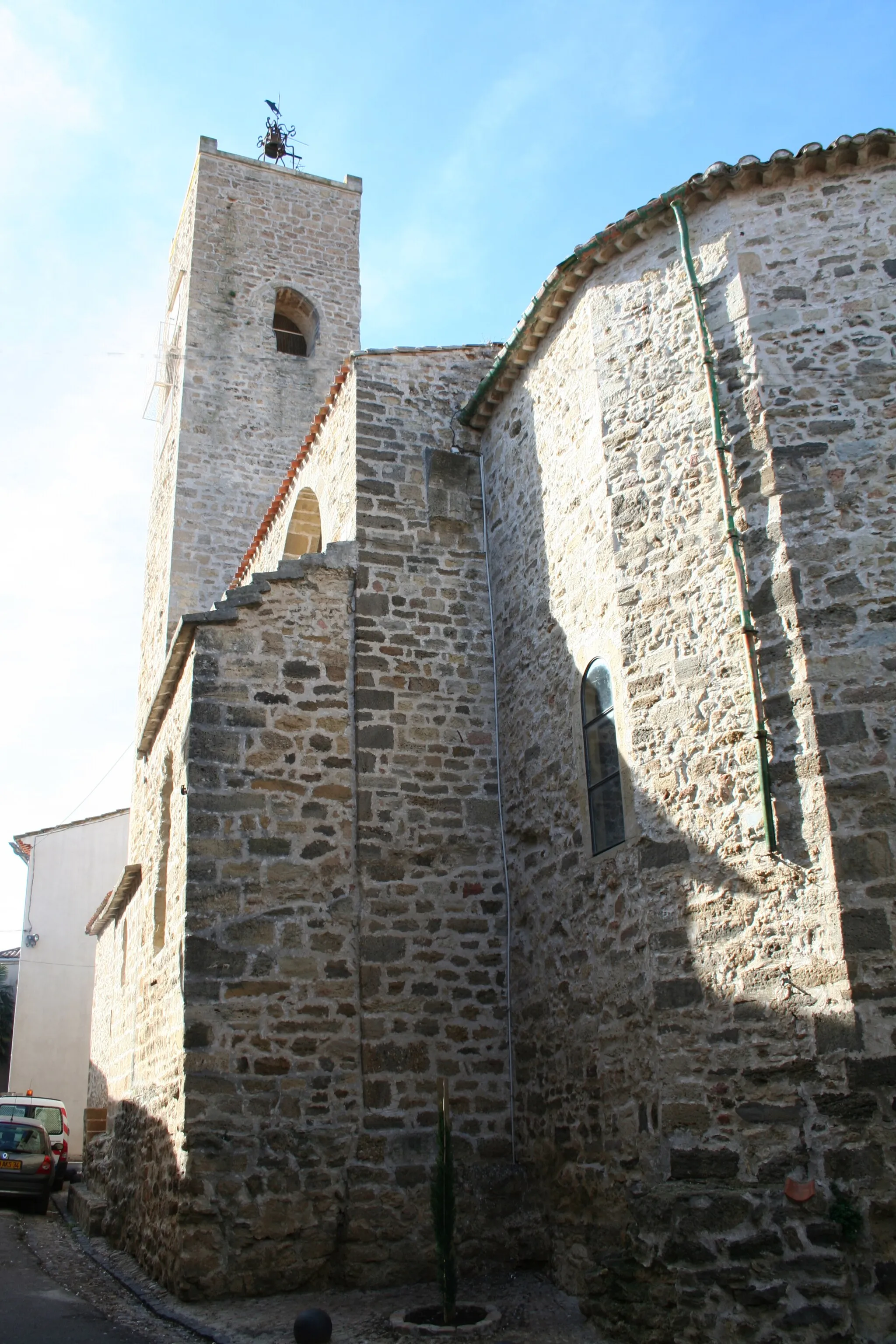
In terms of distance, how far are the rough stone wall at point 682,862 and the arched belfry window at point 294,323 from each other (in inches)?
392

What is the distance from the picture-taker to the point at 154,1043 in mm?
8398

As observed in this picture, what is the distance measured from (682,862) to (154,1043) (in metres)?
4.46

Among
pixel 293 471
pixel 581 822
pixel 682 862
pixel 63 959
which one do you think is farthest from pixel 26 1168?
pixel 63 959

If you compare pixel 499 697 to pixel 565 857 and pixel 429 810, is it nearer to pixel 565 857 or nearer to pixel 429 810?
pixel 429 810

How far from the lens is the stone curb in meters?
6.03

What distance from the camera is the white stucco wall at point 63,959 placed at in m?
21.5

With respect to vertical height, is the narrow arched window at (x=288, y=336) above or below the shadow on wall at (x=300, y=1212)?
above

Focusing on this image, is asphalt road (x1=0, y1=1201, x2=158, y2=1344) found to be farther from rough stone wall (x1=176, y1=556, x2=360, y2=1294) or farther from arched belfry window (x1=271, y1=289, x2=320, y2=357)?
arched belfry window (x1=271, y1=289, x2=320, y2=357)

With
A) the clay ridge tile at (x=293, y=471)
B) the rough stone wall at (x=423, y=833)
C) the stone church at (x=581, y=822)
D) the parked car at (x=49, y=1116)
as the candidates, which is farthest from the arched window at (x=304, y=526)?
the parked car at (x=49, y=1116)

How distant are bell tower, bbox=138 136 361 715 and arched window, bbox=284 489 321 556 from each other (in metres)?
2.88

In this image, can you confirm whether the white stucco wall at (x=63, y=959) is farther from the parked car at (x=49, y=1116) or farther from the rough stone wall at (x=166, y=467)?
the rough stone wall at (x=166, y=467)

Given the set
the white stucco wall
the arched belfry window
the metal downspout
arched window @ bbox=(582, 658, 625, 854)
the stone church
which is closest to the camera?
the stone church

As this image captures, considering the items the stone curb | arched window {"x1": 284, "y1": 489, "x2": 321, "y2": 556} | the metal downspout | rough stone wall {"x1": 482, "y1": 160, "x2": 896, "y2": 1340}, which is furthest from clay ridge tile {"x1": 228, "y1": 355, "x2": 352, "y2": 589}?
the stone curb

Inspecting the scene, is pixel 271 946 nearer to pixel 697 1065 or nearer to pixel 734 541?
pixel 697 1065
